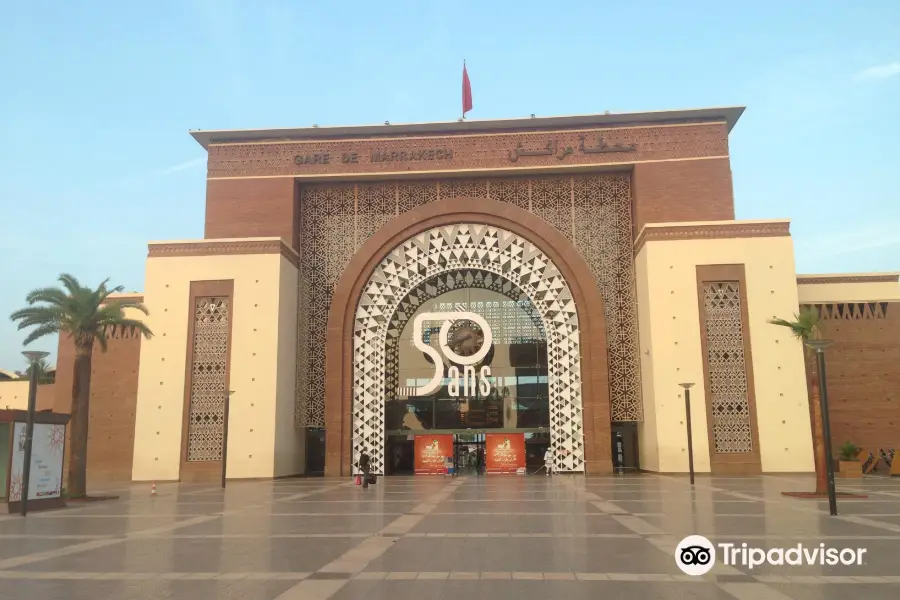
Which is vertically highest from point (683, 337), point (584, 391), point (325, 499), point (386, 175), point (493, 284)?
point (386, 175)

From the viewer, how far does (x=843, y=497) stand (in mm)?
15938

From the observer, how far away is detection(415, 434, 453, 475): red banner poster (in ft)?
92.1

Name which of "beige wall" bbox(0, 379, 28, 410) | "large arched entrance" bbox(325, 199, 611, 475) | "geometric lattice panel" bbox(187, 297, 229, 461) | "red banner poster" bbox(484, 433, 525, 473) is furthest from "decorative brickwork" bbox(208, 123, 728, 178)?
"beige wall" bbox(0, 379, 28, 410)

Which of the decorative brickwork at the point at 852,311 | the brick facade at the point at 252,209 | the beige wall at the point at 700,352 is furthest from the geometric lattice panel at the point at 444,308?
the decorative brickwork at the point at 852,311

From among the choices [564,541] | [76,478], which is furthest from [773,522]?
[76,478]

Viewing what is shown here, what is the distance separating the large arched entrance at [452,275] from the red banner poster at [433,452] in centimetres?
182

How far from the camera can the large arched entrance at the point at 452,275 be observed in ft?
86.8

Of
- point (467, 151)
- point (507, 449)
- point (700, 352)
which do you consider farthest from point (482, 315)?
point (700, 352)

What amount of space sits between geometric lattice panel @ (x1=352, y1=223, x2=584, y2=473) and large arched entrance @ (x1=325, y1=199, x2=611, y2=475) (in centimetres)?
4

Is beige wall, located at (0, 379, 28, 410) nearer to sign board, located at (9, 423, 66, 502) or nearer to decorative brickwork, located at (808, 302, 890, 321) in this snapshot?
sign board, located at (9, 423, 66, 502)

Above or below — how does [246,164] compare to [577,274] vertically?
above

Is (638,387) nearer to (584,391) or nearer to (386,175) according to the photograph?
(584,391)

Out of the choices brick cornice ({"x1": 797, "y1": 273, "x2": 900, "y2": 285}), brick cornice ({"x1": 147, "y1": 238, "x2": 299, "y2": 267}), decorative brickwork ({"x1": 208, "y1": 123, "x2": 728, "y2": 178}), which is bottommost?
brick cornice ({"x1": 797, "y1": 273, "x2": 900, "y2": 285})

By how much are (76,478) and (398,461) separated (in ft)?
42.9
